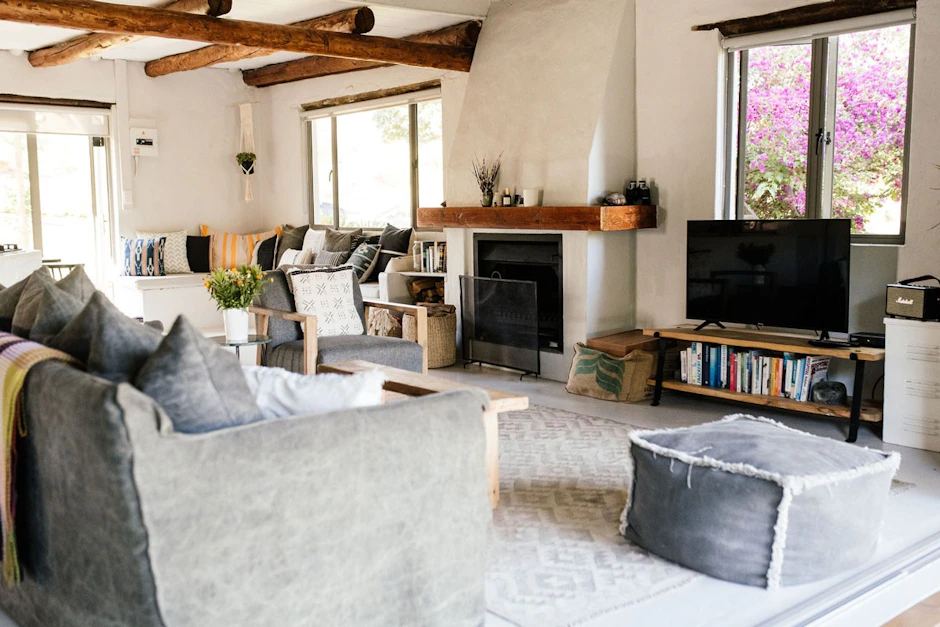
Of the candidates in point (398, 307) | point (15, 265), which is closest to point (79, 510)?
point (398, 307)

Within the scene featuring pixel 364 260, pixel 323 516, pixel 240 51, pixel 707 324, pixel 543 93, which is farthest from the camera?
pixel 364 260

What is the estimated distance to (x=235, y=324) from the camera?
460 cm

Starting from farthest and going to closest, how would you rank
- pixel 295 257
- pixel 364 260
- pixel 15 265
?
pixel 295 257 → pixel 364 260 → pixel 15 265

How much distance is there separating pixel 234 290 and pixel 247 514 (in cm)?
265

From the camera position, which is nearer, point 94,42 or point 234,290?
point 234,290

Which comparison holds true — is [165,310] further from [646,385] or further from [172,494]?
[172,494]

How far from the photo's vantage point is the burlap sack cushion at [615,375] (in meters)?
5.46

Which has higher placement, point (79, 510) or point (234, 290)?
point (234, 290)

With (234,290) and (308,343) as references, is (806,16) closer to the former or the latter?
(308,343)

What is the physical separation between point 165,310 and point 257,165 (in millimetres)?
2019

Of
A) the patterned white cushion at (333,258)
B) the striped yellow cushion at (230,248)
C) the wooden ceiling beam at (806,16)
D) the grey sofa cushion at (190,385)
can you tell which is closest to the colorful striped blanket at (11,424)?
→ the grey sofa cushion at (190,385)

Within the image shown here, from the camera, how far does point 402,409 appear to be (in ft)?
7.49

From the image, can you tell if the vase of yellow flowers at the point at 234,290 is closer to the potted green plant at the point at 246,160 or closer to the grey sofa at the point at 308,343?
the grey sofa at the point at 308,343

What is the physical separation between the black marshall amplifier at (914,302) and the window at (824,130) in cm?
63
